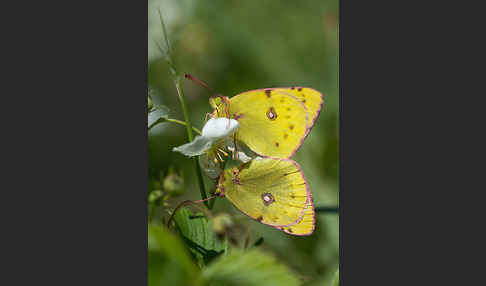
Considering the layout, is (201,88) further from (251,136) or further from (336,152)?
(251,136)

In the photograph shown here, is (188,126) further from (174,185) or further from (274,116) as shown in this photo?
(274,116)

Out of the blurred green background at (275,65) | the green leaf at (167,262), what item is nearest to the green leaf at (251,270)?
the green leaf at (167,262)

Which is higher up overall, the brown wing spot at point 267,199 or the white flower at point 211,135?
the white flower at point 211,135

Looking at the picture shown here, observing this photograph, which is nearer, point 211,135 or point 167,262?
point 167,262

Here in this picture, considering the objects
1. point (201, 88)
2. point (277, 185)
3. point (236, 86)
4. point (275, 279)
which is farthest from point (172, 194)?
point (236, 86)

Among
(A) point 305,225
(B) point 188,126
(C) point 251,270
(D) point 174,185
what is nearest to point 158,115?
(B) point 188,126

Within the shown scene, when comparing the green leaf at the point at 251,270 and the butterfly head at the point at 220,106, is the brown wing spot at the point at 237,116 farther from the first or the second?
the green leaf at the point at 251,270

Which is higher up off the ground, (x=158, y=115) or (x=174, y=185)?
(x=158, y=115)
